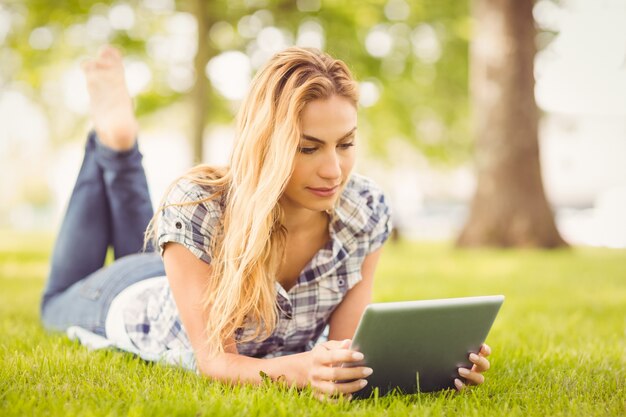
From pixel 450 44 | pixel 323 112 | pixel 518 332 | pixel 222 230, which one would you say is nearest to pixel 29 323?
pixel 222 230

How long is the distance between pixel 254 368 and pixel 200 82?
10322 mm

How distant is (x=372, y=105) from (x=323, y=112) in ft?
42.7

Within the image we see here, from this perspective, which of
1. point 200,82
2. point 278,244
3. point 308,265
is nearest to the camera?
point 278,244

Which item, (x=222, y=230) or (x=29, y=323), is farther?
(x=29, y=323)

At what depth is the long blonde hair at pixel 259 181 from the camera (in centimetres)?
246

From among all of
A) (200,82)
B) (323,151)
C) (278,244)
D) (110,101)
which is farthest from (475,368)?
(200,82)

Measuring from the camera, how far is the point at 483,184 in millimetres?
10602

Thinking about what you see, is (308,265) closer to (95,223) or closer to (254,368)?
(254,368)

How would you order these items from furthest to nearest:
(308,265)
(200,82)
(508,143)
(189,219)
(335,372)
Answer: (200,82)
(508,143)
(308,265)
(189,219)
(335,372)

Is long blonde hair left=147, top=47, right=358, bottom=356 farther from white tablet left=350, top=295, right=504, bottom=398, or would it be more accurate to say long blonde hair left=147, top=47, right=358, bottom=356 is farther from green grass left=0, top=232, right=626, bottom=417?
white tablet left=350, top=295, right=504, bottom=398

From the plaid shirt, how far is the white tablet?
559mm

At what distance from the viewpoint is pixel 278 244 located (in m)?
2.75

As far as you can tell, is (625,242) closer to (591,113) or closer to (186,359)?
(591,113)

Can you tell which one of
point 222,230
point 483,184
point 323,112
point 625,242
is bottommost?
point 625,242
